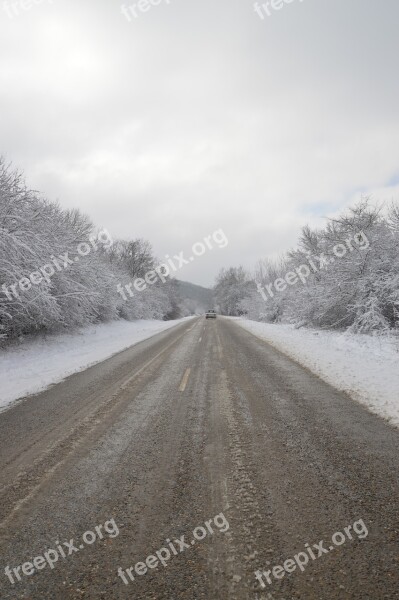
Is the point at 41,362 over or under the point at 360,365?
over

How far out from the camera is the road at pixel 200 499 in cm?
254

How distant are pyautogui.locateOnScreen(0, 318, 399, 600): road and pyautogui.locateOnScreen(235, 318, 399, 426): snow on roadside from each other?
0.65 meters

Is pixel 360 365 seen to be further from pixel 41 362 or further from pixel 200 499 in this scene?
pixel 41 362

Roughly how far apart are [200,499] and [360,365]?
8.11 meters

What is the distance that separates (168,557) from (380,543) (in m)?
1.69

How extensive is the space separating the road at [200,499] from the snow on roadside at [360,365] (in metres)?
0.65

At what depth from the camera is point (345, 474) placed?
396 centimetres

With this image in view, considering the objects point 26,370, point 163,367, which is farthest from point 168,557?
point 26,370

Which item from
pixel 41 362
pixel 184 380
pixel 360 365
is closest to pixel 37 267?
pixel 41 362

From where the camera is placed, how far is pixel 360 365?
1018cm

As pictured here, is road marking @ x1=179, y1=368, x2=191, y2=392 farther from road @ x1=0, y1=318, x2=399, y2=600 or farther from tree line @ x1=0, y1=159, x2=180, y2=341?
tree line @ x1=0, y1=159, x2=180, y2=341

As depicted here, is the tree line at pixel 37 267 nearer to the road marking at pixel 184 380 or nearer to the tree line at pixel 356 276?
the road marking at pixel 184 380

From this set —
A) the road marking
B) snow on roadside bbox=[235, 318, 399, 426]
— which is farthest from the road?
the road marking

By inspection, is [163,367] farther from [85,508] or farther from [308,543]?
[308,543]
